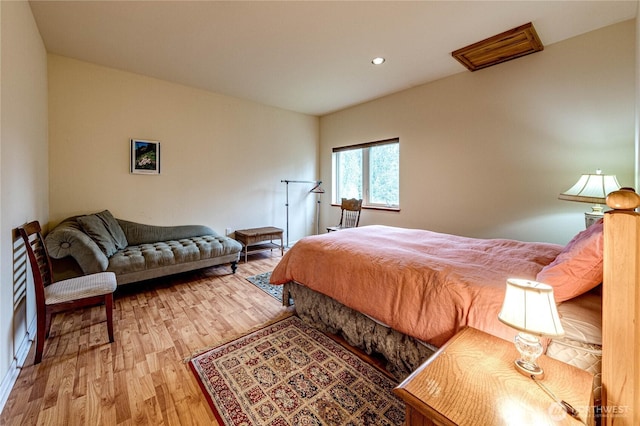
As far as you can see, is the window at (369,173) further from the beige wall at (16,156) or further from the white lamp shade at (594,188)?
the beige wall at (16,156)

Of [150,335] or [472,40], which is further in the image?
[472,40]

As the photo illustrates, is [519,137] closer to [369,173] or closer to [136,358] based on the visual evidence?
[369,173]

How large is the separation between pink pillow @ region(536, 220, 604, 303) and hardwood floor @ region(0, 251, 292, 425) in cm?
183

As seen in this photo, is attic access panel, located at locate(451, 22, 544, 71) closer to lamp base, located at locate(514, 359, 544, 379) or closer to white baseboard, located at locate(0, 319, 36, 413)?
lamp base, located at locate(514, 359, 544, 379)

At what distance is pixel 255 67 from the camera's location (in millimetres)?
3178

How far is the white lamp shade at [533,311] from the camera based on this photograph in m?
0.88

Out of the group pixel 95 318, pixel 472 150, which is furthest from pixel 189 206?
pixel 472 150

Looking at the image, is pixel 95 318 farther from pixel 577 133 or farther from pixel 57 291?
pixel 577 133

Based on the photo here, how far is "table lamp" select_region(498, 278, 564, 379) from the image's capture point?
881mm

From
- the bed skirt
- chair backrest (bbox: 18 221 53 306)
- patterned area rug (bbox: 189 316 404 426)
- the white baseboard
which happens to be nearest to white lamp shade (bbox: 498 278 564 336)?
the bed skirt

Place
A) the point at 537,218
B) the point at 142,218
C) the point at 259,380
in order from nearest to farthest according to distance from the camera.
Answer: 1. the point at 259,380
2. the point at 537,218
3. the point at 142,218

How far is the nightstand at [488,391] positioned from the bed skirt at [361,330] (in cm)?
50

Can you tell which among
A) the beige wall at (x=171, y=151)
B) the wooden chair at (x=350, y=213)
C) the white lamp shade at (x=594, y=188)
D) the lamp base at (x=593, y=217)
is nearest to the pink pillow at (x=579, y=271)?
the white lamp shade at (x=594, y=188)

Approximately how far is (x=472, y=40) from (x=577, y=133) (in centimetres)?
138
